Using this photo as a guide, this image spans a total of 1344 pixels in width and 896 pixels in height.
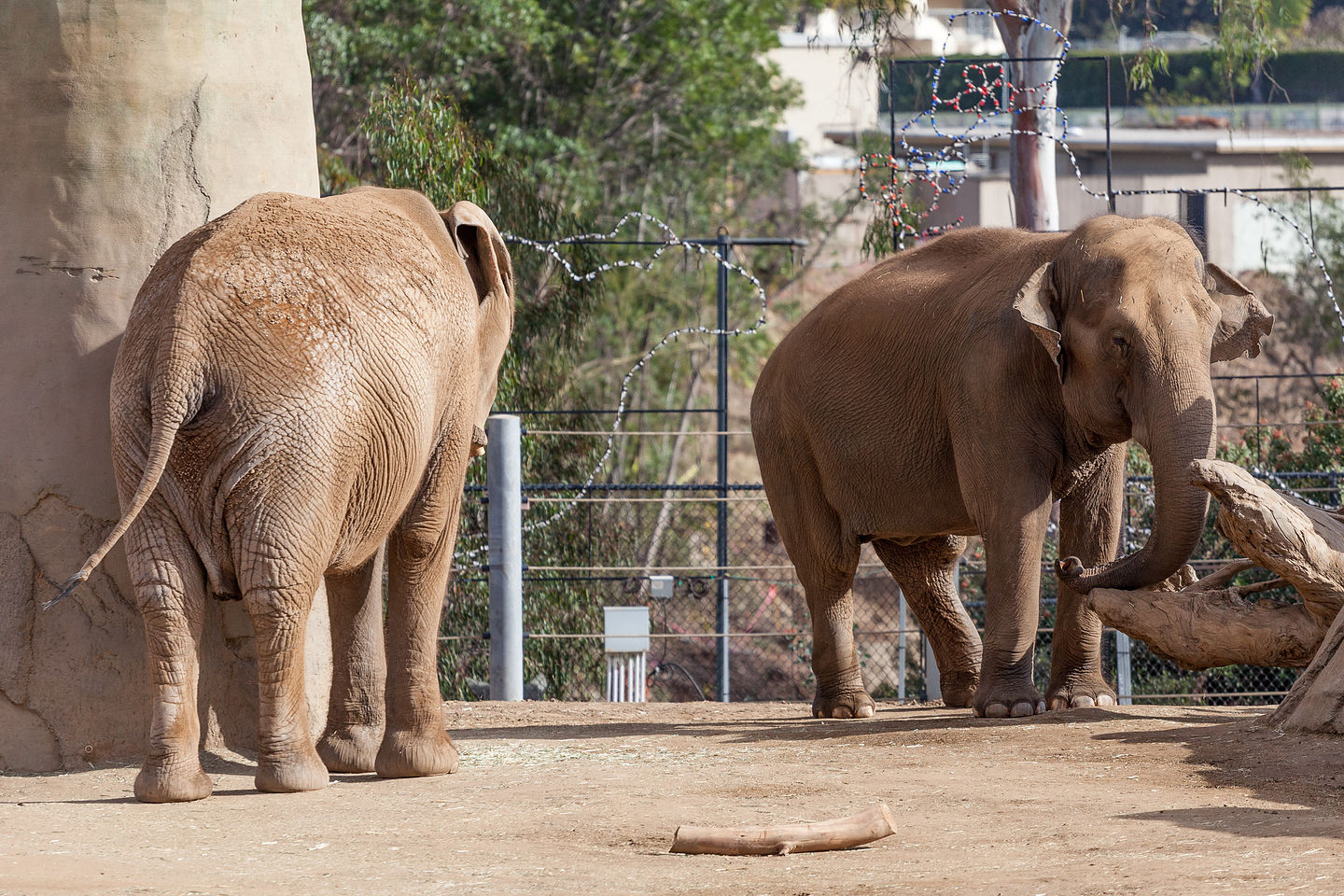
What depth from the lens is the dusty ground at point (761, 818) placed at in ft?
13.9

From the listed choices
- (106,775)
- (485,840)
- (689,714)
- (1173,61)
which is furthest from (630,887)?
(1173,61)

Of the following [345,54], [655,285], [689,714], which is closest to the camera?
[689,714]

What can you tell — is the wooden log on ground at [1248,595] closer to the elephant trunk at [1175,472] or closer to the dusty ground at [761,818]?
the elephant trunk at [1175,472]

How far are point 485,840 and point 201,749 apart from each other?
1655 mm

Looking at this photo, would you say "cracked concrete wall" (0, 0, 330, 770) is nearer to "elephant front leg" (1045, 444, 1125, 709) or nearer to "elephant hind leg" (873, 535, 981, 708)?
"elephant front leg" (1045, 444, 1125, 709)

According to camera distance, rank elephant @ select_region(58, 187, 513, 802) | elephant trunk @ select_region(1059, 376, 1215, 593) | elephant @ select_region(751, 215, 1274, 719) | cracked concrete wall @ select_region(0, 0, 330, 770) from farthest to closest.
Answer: elephant @ select_region(751, 215, 1274, 719), elephant trunk @ select_region(1059, 376, 1215, 593), cracked concrete wall @ select_region(0, 0, 330, 770), elephant @ select_region(58, 187, 513, 802)

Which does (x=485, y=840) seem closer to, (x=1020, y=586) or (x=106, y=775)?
(x=106, y=775)

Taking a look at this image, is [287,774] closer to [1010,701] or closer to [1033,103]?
[1010,701]

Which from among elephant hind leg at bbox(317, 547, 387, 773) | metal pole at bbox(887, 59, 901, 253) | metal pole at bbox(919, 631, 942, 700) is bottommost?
metal pole at bbox(919, 631, 942, 700)

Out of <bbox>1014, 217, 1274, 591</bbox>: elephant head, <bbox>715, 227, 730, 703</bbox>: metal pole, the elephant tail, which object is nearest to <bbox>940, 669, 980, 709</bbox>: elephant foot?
<bbox>1014, 217, 1274, 591</bbox>: elephant head

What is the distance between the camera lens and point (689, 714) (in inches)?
342

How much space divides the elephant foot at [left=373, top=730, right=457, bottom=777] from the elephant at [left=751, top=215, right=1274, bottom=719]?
237 centimetres

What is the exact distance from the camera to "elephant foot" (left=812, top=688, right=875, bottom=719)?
27.0 feet

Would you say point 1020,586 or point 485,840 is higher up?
point 1020,586
